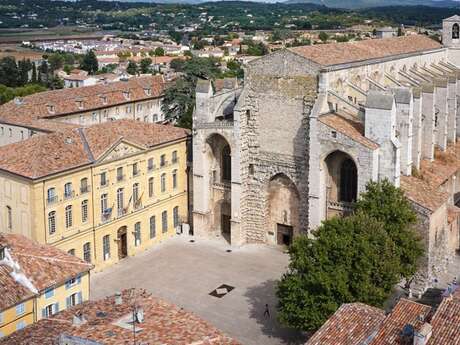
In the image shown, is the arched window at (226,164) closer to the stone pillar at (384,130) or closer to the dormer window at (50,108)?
the stone pillar at (384,130)

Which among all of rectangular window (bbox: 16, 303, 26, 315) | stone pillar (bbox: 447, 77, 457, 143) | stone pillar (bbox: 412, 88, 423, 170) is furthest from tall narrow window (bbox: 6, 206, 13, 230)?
stone pillar (bbox: 447, 77, 457, 143)

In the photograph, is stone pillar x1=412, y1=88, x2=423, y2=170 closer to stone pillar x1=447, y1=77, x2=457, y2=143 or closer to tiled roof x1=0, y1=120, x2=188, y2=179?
stone pillar x1=447, y1=77, x2=457, y2=143

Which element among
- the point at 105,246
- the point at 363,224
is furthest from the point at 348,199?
the point at 105,246

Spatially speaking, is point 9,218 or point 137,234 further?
point 137,234

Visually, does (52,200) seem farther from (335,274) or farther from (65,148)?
(335,274)

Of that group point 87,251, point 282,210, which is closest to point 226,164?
point 282,210
